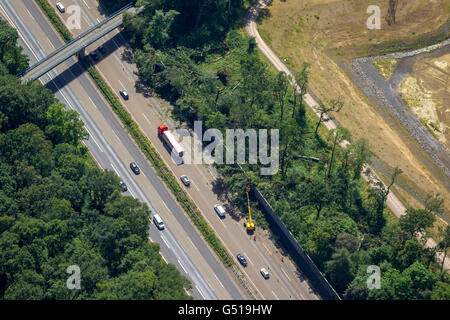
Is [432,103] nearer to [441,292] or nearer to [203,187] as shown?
[441,292]

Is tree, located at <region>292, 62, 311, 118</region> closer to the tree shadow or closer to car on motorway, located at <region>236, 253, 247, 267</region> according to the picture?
the tree shadow

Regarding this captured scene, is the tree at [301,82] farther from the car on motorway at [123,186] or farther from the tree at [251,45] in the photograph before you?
the car on motorway at [123,186]

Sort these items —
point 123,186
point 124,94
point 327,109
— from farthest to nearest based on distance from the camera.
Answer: point 124,94 → point 327,109 → point 123,186

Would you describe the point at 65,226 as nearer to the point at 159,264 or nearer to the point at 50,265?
the point at 50,265

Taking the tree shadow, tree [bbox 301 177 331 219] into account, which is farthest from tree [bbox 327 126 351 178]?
the tree shadow

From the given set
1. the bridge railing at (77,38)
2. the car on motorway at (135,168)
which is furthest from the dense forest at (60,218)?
the car on motorway at (135,168)

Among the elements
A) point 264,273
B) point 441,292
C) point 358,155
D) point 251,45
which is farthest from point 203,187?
point 441,292
